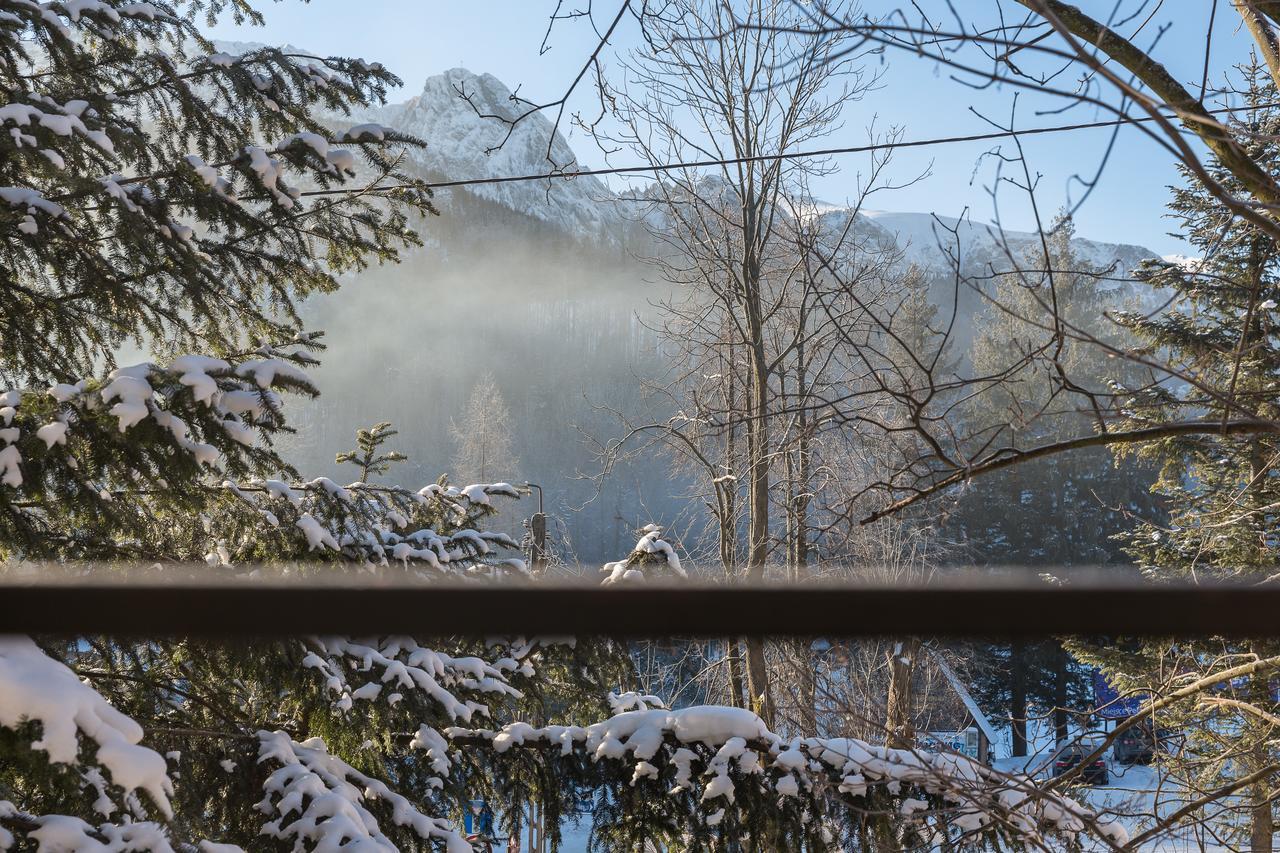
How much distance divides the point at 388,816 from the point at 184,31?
3485mm

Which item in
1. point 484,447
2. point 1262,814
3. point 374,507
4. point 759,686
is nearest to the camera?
point 1262,814

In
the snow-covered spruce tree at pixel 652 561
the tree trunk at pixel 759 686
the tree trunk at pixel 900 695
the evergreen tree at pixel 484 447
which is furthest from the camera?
the evergreen tree at pixel 484 447

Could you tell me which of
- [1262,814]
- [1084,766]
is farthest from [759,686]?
[1084,766]

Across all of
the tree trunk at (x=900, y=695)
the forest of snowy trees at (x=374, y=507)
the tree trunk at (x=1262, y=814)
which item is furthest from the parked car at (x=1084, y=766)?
the tree trunk at (x=900, y=695)

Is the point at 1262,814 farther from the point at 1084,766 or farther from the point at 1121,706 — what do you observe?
the point at 1084,766

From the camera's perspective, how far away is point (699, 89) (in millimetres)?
10305

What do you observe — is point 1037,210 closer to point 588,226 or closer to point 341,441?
point 341,441

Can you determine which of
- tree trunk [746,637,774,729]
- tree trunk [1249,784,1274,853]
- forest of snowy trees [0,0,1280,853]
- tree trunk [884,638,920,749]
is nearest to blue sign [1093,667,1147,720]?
forest of snowy trees [0,0,1280,853]

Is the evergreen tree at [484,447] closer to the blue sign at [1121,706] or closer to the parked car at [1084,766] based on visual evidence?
the blue sign at [1121,706]

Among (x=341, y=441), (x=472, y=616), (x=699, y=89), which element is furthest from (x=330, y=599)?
(x=341, y=441)

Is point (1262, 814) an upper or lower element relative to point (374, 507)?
lower

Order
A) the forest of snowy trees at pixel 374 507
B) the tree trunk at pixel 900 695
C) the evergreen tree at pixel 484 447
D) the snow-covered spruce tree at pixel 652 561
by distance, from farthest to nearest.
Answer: the evergreen tree at pixel 484 447 → the tree trunk at pixel 900 695 → the snow-covered spruce tree at pixel 652 561 → the forest of snowy trees at pixel 374 507

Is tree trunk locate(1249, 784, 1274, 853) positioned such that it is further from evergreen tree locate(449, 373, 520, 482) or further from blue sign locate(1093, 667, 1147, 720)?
evergreen tree locate(449, 373, 520, 482)

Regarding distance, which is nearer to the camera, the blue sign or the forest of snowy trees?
the forest of snowy trees
